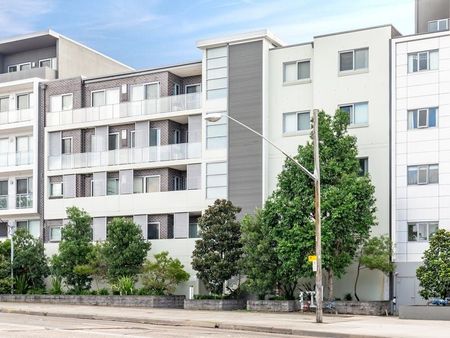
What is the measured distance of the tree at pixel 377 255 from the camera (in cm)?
3875

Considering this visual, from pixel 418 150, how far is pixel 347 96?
503cm

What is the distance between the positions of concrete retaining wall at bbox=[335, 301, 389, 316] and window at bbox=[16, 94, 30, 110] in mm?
28750

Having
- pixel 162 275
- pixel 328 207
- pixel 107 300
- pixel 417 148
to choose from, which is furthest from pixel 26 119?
pixel 417 148

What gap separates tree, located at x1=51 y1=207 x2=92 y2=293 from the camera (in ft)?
157

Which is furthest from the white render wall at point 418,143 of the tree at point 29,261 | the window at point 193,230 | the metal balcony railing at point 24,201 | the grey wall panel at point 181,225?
the metal balcony railing at point 24,201

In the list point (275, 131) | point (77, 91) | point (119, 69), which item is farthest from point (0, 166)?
point (275, 131)

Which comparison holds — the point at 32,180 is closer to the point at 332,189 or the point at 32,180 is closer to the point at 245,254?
the point at 245,254

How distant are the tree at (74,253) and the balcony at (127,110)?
7088 millimetres

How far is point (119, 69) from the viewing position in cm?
6494

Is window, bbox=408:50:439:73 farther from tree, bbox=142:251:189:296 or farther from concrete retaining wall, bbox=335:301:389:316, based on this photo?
tree, bbox=142:251:189:296

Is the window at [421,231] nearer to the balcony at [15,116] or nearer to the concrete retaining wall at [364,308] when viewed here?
the concrete retaining wall at [364,308]

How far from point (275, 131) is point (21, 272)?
18.4 m

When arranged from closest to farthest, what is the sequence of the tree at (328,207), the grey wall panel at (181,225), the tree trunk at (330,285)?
1. the tree at (328,207)
2. the tree trunk at (330,285)
3. the grey wall panel at (181,225)

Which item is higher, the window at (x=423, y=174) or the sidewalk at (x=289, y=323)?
the window at (x=423, y=174)
